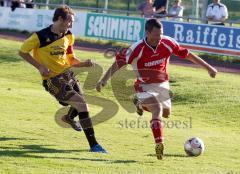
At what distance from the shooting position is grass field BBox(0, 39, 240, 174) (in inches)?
355

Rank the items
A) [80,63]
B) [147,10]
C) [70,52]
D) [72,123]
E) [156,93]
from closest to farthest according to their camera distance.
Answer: [156,93] < [80,63] < [70,52] < [72,123] < [147,10]

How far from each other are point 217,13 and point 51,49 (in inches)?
578

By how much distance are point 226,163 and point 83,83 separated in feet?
32.3

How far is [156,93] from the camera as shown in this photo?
33.9 feet

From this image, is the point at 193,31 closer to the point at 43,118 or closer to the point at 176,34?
the point at 176,34

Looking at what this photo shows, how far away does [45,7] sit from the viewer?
104 ft

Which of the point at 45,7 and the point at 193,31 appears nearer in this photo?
the point at 193,31

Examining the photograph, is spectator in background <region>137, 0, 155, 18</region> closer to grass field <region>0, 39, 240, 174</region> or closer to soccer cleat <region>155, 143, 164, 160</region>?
grass field <region>0, 39, 240, 174</region>

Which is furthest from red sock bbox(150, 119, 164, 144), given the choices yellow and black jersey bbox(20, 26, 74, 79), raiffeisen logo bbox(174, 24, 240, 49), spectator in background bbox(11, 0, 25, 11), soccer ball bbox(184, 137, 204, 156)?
spectator in background bbox(11, 0, 25, 11)

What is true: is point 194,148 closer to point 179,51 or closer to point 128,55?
point 179,51

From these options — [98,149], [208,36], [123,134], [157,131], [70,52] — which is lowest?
[123,134]

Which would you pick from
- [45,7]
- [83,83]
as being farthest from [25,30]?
[83,83]

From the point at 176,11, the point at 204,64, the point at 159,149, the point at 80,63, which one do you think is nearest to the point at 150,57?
the point at 204,64

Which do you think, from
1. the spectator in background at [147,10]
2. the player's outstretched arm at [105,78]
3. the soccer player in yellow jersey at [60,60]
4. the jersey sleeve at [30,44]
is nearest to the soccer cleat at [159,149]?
the soccer player in yellow jersey at [60,60]
